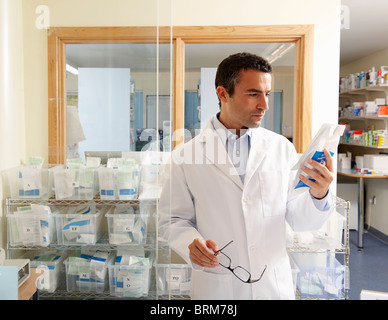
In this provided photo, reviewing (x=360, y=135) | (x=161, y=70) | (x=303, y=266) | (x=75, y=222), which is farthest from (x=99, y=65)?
(x=360, y=135)

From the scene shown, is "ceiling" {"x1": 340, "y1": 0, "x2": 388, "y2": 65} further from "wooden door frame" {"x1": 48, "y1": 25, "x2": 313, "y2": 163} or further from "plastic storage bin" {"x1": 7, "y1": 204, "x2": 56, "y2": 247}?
"plastic storage bin" {"x1": 7, "y1": 204, "x2": 56, "y2": 247}

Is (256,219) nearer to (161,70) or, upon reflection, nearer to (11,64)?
(161,70)

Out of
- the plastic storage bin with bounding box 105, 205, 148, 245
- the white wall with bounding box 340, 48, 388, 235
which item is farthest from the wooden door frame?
the white wall with bounding box 340, 48, 388, 235

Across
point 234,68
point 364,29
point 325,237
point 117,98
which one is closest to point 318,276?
point 325,237

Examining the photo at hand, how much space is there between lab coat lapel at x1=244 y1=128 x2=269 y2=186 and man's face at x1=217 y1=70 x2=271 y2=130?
28 mm

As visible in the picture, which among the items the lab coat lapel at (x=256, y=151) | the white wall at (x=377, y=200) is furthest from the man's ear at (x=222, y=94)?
the white wall at (x=377, y=200)

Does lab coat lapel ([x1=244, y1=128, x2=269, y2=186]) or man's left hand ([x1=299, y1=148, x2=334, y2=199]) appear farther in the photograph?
lab coat lapel ([x1=244, y1=128, x2=269, y2=186])

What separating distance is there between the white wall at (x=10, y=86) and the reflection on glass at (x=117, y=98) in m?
0.15

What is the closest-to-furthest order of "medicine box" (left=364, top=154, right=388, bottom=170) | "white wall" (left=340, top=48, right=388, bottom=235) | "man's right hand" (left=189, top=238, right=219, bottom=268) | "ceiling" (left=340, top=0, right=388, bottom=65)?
1. "man's right hand" (left=189, top=238, right=219, bottom=268)
2. "ceiling" (left=340, top=0, right=388, bottom=65)
3. "medicine box" (left=364, top=154, right=388, bottom=170)
4. "white wall" (left=340, top=48, right=388, bottom=235)

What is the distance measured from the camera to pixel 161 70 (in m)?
0.92

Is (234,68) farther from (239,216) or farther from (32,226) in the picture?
(32,226)

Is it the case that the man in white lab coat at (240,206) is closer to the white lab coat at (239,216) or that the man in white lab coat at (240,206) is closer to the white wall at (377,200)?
the white lab coat at (239,216)

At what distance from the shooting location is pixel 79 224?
93 centimetres

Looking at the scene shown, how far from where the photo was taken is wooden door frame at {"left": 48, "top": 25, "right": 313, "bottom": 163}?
766 mm
